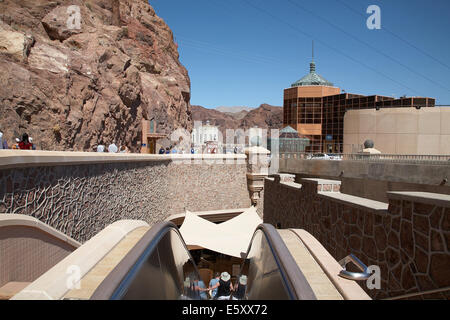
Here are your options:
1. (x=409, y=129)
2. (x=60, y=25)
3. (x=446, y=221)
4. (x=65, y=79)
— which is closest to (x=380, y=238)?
(x=446, y=221)

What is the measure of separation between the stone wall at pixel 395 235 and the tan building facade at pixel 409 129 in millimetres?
18611

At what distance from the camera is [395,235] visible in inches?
167

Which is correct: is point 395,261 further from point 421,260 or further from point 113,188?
point 113,188

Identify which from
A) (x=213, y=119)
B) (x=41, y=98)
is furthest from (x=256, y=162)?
(x=213, y=119)

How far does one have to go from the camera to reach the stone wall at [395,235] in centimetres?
348

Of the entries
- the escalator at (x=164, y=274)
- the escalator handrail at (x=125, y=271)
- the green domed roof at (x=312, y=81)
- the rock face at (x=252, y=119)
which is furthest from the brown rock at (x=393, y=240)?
the rock face at (x=252, y=119)

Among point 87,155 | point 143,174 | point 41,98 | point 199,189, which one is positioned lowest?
point 199,189

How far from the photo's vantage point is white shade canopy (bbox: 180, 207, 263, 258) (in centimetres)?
1085

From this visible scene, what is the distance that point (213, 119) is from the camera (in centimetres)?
11944

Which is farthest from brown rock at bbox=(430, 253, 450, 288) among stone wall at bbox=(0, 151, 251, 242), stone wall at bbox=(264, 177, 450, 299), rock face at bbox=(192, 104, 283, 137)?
rock face at bbox=(192, 104, 283, 137)

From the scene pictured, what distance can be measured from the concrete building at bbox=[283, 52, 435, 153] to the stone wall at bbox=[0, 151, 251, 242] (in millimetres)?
18690

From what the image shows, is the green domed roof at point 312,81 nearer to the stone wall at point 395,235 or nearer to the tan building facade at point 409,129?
the tan building facade at point 409,129
